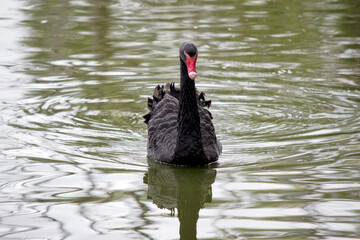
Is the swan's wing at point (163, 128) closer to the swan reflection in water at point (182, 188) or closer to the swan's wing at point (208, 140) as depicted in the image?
the swan reflection in water at point (182, 188)

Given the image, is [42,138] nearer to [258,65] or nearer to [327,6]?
[258,65]

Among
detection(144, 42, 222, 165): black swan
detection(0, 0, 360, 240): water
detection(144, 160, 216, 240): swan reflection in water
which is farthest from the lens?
detection(144, 42, 222, 165): black swan

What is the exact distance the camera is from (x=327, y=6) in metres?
13.7

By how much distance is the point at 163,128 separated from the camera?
6.68 metres

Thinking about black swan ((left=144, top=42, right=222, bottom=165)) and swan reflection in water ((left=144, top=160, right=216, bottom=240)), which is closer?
swan reflection in water ((left=144, top=160, right=216, bottom=240))

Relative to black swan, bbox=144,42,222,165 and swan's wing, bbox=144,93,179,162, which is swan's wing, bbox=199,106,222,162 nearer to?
black swan, bbox=144,42,222,165

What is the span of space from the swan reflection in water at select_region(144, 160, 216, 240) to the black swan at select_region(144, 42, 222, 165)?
0.11m

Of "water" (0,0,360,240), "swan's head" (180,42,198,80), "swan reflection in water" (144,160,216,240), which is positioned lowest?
"swan reflection in water" (144,160,216,240)

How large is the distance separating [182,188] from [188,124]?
675 mm

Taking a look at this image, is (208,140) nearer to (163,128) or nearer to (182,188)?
(163,128)

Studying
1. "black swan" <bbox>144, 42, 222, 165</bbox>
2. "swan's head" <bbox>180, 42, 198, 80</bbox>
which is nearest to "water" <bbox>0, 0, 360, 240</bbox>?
"black swan" <bbox>144, 42, 222, 165</bbox>

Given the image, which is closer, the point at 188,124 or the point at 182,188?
the point at 182,188

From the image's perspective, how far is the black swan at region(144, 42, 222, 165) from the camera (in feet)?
20.1

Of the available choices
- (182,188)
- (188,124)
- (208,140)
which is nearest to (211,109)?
(208,140)
